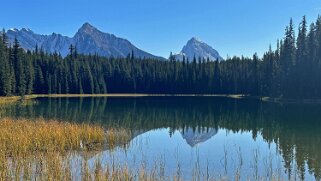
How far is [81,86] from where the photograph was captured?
156 m

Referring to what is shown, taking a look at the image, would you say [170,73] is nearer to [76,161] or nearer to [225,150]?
[225,150]

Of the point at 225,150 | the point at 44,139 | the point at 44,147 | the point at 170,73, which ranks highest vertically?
the point at 170,73

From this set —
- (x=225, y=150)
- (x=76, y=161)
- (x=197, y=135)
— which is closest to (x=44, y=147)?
(x=76, y=161)

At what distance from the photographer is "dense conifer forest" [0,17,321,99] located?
106 metres

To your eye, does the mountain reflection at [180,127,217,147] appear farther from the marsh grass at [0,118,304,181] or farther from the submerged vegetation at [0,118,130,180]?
the submerged vegetation at [0,118,130,180]

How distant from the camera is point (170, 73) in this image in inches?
7274

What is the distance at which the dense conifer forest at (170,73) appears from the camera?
10556 cm

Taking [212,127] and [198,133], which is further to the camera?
[212,127]

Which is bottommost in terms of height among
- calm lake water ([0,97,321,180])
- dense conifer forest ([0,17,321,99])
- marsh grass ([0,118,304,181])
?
calm lake water ([0,97,321,180])

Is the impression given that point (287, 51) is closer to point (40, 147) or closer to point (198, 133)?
point (198, 133)

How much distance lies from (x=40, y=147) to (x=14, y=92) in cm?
8630

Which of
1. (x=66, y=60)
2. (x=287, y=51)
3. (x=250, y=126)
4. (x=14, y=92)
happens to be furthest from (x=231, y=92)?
(x=250, y=126)

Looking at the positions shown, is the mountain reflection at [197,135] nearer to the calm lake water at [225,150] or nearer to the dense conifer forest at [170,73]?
the calm lake water at [225,150]

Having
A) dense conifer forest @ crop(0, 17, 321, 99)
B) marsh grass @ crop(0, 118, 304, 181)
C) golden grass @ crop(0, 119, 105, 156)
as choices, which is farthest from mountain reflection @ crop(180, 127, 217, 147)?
dense conifer forest @ crop(0, 17, 321, 99)
